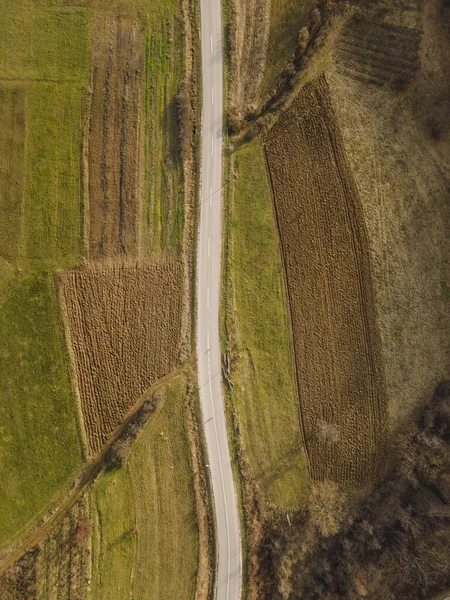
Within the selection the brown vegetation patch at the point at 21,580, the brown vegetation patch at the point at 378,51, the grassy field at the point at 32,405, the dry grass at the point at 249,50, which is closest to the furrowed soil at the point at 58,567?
the brown vegetation patch at the point at 21,580

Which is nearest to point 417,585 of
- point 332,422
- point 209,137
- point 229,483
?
point 332,422

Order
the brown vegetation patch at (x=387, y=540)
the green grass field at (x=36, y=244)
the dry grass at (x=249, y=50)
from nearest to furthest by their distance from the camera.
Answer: the brown vegetation patch at (x=387, y=540)
the green grass field at (x=36, y=244)
the dry grass at (x=249, y=50)

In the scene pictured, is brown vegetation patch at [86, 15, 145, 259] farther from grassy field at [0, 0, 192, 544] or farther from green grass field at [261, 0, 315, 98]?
green grass field at [261, 0, 315, 98]

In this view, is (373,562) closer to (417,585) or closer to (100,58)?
(417,585)

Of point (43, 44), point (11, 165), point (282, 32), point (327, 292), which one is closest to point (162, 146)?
point (11, 165)

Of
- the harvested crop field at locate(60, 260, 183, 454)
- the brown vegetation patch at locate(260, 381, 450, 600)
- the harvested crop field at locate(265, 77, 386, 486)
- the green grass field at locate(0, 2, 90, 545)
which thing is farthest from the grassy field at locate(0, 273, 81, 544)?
the harvested crop field at locate(265, 77, 386, 486)

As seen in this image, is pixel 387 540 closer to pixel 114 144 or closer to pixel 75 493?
pixel 75 493

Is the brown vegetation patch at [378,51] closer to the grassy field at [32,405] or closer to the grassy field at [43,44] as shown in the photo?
the grassy field at [43,44]
